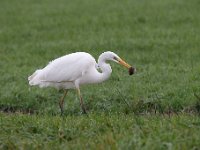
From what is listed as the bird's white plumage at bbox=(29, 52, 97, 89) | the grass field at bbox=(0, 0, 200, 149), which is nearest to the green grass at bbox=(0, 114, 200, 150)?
the grass field at bbox=(0, 0, 200, 149)

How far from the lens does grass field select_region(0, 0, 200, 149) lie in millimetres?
7531

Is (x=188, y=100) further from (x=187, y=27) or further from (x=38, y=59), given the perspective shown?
(x=187, y=27)

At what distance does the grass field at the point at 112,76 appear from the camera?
753 cm

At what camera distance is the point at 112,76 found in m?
12.4

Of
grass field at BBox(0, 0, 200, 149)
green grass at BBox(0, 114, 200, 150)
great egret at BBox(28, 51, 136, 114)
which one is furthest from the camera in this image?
great egret at BBox(28, 51, 136, 114)

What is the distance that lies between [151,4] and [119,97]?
985 cm

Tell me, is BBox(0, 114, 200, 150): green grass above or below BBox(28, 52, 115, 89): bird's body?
below

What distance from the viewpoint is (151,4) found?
20.2 metres

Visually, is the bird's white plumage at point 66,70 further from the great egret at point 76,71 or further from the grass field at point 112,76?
the grass field at point 112,76

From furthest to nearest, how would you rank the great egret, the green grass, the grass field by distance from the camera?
the great egret
the grass field
the green grass

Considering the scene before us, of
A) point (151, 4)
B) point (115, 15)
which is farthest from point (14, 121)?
point (151, 4)

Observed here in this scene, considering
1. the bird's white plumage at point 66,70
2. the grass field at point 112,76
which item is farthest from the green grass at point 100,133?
the bird's white plumage at point 66,70

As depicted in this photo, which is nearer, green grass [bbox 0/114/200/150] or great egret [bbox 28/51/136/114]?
green grass [bbox 0/114/200/150]

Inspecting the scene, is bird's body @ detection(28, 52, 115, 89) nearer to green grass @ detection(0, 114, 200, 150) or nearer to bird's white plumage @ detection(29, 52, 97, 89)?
bird's white plumage @ detection(29, 52, 97, 89)
